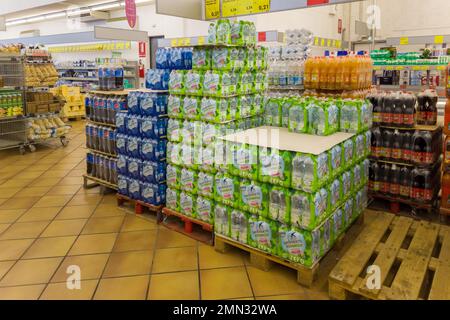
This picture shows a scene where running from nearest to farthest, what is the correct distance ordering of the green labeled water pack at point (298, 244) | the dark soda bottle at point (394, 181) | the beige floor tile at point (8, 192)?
the green labeled water pack at point (298, 244) < the dark soda bottle at point (394, 181) < the beige floor tile at point (8, 192)

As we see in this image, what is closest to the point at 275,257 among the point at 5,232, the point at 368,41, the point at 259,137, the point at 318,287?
the point at 318,287

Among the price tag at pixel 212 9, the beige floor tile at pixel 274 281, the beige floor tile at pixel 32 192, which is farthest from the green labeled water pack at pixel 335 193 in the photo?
the beige floor tile at pixel 32 192

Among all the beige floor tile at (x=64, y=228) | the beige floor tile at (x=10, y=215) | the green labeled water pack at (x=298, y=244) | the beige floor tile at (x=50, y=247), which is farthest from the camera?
the beige floor tile at (x=10, y=215)

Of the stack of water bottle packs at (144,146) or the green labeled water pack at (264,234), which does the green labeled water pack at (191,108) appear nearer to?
the stack of water bottle packs at (144,146)

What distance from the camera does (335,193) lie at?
3432 mm

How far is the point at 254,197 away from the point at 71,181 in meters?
3.80

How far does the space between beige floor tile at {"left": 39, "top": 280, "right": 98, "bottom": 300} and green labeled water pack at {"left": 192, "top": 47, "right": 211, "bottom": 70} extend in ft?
7.41

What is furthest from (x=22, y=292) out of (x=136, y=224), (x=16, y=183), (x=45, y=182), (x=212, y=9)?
(x=212, y=9)

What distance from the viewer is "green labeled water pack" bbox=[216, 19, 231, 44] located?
389 cm

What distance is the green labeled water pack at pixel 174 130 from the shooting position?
4.20 meters

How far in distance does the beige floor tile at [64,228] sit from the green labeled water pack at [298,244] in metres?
2.28

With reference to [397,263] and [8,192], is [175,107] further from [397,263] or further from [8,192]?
[8,192]
